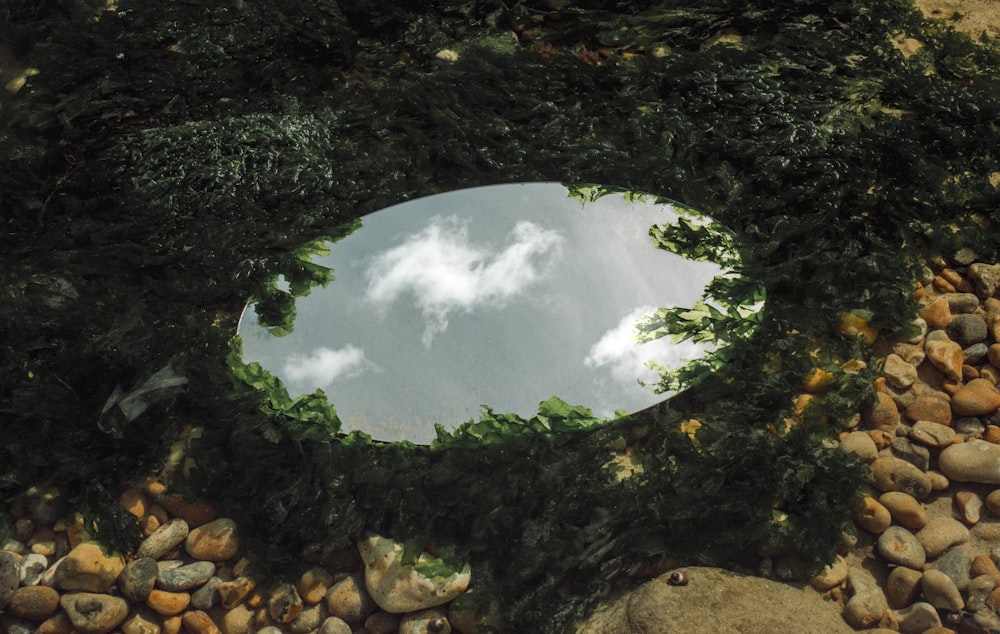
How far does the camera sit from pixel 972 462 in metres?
3.29

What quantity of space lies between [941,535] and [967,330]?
0.91 m

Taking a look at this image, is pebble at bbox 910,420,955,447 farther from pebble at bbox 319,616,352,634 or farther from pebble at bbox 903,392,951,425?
pebble at bbox 319,616,352,634

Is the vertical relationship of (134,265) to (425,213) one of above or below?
below

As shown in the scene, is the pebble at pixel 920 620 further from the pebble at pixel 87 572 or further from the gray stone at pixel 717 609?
the pebble at pixel 87 572

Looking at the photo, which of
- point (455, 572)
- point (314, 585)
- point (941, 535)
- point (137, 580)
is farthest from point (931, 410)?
point (137, 580)

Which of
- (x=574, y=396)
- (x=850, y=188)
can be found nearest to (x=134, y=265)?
(x=574, y=396)

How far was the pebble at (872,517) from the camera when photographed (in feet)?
10.6

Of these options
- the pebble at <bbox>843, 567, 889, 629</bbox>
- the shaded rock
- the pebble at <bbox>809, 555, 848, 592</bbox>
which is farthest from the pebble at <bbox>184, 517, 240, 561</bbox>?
the pebble at <bbox>843, 567, 889, 629</bbox>

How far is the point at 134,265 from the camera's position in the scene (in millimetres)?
3959

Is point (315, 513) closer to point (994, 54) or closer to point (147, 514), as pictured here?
point (147, 514)

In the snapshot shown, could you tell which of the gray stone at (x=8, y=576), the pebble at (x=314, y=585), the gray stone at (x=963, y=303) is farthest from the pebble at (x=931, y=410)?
the gray stone at (x=8, y=576)

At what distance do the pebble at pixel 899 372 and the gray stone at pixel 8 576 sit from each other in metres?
3.30

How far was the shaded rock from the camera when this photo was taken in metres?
3.16

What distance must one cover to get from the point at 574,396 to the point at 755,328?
786mm
